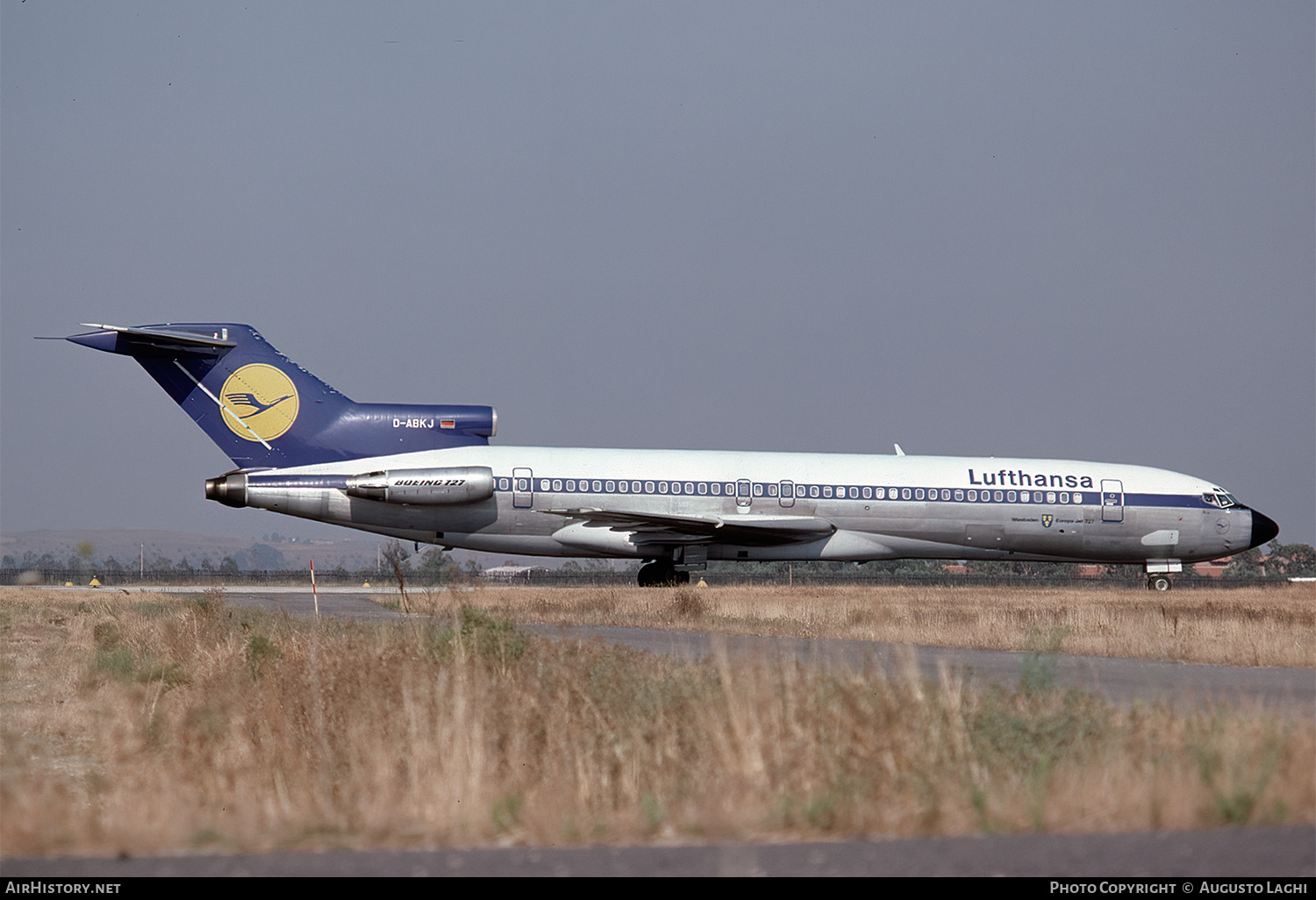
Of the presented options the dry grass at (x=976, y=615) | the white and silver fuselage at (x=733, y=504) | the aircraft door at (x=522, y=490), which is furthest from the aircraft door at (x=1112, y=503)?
the aircraft door at (x=522, y=490)

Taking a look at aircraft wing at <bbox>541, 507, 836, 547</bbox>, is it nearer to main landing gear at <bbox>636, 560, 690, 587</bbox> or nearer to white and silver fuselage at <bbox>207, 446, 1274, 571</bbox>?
white and silver fuselage at <bbox>207, 446, 1274, 571</bbox>

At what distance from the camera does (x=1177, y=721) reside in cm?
841

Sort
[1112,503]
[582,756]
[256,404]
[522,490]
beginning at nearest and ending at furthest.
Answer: [582,756] < [522,490] < [256,404] < [1112,503]

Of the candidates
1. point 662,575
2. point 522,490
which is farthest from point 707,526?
point 522,490

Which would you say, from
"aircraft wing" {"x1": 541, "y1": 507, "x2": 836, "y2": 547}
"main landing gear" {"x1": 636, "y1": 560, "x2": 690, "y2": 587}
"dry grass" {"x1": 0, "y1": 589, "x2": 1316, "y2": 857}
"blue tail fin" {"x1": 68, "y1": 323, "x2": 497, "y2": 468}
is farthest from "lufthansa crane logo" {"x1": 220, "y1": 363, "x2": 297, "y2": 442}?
"dry grass" {"x1": 0, "y1": 589, "x2": 1316, "y2": 857}

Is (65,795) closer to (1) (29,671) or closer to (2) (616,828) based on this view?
(2) (616,828)

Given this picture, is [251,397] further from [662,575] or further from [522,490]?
[662,575]

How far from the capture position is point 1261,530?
1352 inches

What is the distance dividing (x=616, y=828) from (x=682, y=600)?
1675cm

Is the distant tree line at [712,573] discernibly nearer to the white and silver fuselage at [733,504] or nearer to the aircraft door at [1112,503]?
the white and silver fuselage at [733,504]

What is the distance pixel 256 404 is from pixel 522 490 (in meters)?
6.68

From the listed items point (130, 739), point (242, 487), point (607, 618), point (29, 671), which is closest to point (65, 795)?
point (130, 739)

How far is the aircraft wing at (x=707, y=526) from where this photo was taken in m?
29.2

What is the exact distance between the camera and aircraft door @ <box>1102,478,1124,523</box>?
3247cm
